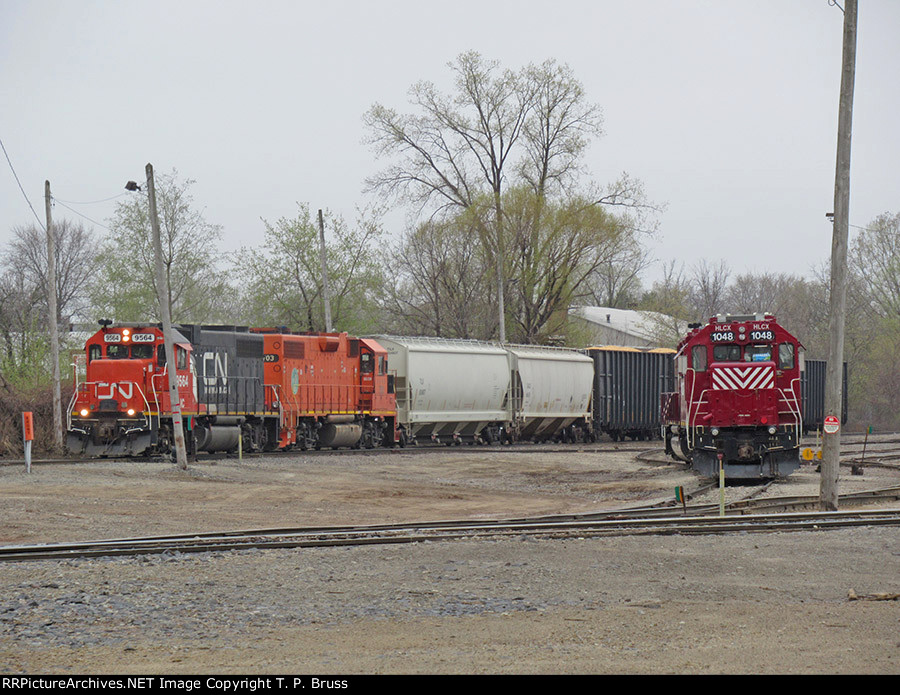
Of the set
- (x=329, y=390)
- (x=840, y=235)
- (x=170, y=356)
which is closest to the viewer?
(x=840, y=235)

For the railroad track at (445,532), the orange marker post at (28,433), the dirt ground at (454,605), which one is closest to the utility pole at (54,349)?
the orange marker post at (28,433)

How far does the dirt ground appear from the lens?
272 inches

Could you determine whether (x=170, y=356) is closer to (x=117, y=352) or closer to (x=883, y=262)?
(x=117, y=352)

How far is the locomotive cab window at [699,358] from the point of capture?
910 inches

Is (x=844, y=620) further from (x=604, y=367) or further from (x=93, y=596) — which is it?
(x=604, y=367)

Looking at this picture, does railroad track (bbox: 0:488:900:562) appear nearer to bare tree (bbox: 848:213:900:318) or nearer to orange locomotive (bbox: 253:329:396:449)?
orange locomotive (bbox: 253:329:396:449)

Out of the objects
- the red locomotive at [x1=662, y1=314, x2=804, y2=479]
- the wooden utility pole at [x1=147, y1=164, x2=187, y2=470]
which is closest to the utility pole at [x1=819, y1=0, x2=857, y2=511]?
the red locomotive at [x1=662, y1=314, x2=804, y2=479]

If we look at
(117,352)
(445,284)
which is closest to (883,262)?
(445,284)

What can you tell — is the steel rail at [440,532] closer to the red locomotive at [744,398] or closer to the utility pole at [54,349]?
the red locomotive at [744,398]

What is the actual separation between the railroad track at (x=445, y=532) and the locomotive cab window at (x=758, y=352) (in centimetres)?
787

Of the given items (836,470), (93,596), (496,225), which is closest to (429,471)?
(836,470)

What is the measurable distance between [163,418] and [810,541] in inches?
769

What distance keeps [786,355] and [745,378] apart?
3.75ft

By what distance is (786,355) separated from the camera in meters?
23.0
